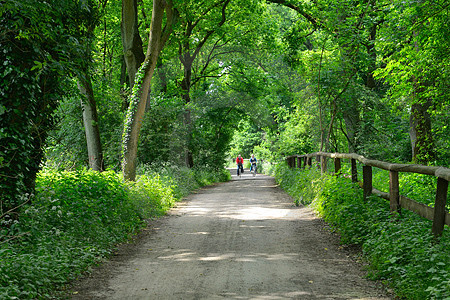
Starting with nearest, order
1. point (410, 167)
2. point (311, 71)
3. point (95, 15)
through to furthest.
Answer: point (410, 167) < point (95, 15) < point (311, 71)

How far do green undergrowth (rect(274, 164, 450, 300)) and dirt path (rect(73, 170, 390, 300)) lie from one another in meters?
0.28

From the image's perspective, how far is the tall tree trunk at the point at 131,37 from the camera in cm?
1480

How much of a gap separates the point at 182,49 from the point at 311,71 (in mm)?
12272

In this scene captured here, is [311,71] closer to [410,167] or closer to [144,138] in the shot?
[144,138]

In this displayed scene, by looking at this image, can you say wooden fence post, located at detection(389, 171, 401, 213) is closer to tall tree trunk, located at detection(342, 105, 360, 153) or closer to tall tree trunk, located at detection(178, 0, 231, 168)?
tall tree trunk, located at detection(342, 105, 360, 153)

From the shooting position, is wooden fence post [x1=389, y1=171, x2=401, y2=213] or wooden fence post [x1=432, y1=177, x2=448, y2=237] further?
wooden fence post [x1=389, y1=171, x2=401, y2=213]

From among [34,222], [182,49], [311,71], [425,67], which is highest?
[182,49]

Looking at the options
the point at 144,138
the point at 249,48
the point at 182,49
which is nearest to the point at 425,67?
the point at 144,138

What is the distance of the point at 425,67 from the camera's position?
35.1ft

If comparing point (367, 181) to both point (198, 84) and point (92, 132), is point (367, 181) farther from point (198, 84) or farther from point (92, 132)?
point (198, 84)

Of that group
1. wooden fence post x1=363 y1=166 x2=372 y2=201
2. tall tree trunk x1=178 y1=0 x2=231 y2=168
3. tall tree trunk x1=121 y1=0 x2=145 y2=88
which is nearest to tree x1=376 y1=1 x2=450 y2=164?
wooden fence post x1=363 y1=166 x2=372 y2=201

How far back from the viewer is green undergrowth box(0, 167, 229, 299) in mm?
5070

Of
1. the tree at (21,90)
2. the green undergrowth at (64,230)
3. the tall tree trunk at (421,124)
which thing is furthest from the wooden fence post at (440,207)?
the tall tree trunk at (421,124)

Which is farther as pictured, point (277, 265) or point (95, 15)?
point (95, 15)
